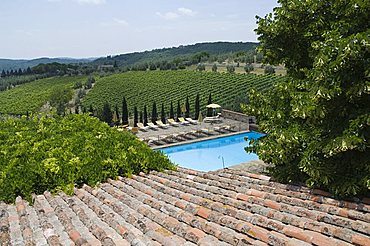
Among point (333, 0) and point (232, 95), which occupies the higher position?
point (333, 0)

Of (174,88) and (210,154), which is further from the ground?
(174,88)

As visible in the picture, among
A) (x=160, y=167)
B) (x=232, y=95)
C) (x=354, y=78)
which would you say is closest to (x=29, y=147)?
(x=160, y=167)

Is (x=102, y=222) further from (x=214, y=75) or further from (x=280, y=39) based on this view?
(x=214, y=75)

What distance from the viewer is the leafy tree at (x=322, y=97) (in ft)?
14.8

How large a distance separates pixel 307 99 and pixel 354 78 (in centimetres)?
64

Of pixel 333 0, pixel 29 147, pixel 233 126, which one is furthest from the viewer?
pixel 233 126

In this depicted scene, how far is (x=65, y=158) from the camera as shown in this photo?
22.6 feet

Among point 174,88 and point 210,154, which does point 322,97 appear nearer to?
point 210,154

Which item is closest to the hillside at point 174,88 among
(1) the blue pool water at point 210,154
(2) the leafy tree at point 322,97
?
(1) the blue pool water at point 210,154

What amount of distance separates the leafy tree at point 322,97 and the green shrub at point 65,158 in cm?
261

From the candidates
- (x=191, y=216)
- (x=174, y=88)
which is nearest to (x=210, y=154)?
(x=191, y=216)

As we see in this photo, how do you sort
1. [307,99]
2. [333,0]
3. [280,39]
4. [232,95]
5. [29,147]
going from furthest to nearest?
[232,95], [29,147], [280,39], [333,0], [307,99]

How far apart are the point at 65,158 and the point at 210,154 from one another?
56.1 ft

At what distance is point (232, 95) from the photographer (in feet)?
142
